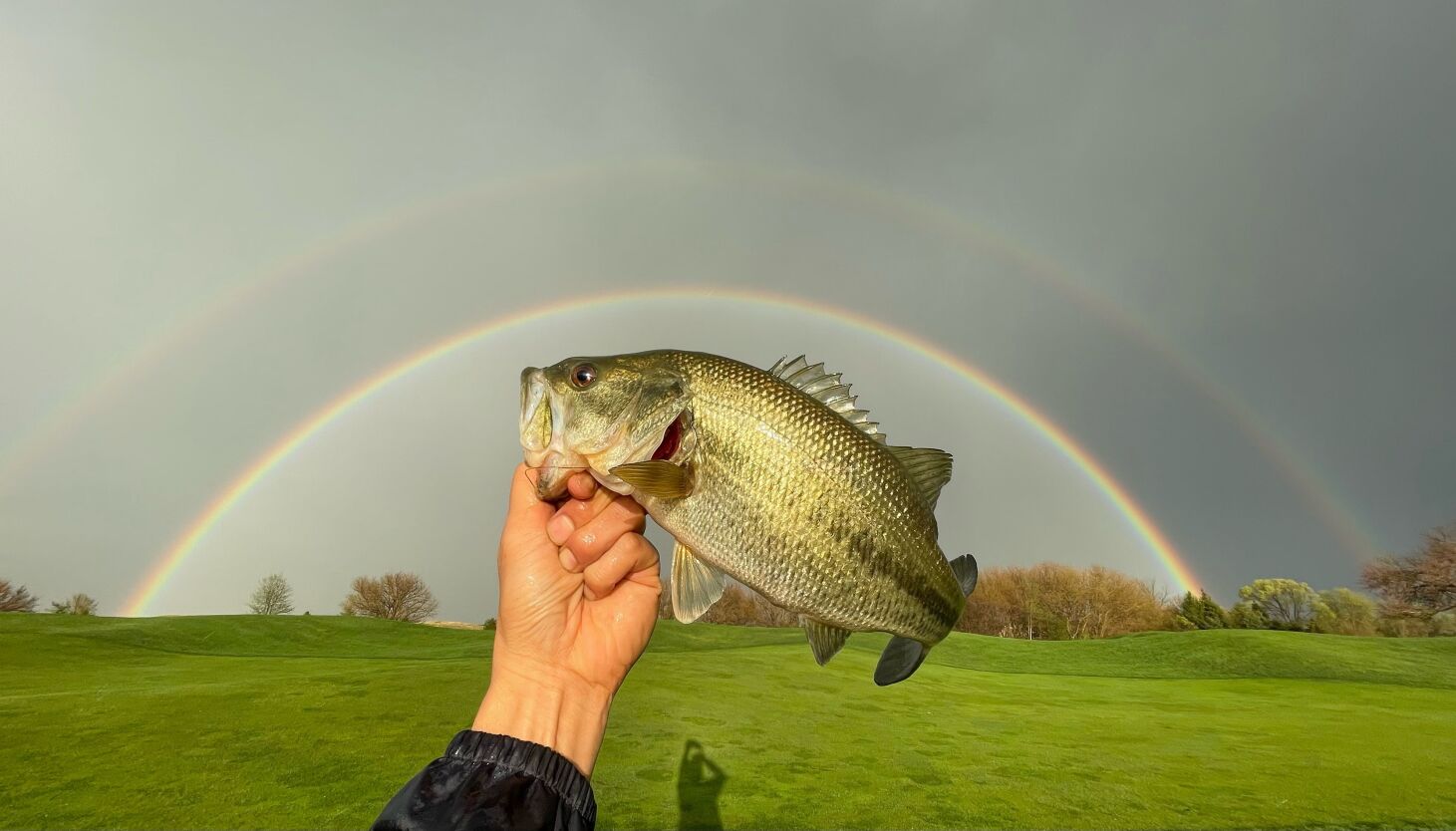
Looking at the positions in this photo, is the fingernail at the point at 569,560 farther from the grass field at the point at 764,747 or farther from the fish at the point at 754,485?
the grass field at the point at 764,747

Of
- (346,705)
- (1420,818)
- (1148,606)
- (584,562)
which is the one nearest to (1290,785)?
(1420,818)

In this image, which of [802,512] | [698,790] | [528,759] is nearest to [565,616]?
[528,759]

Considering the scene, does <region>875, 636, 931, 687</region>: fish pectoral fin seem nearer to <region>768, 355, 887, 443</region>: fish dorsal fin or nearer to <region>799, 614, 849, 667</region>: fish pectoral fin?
<region>799, 614, 849, 667</region>: fish pectoral fin

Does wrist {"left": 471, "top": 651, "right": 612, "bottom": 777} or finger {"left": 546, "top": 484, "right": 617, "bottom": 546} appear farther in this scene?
finger {"left": 546, "top": 484, "right": 617, "bottom": 546}

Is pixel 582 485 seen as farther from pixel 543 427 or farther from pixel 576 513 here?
pixel 543 427

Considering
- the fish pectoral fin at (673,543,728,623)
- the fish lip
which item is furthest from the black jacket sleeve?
the fish lip

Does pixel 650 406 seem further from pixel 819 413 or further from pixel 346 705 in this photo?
pixel 346 705
